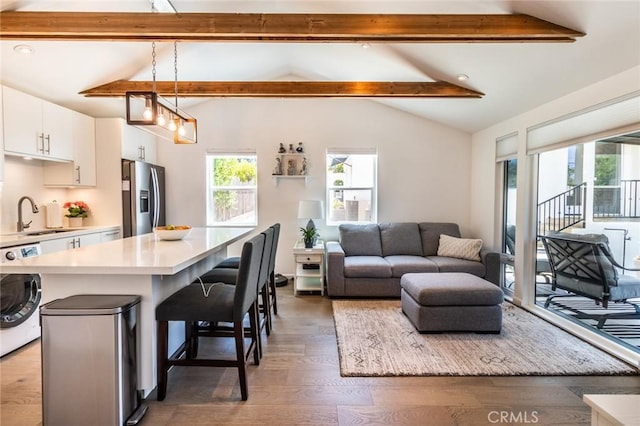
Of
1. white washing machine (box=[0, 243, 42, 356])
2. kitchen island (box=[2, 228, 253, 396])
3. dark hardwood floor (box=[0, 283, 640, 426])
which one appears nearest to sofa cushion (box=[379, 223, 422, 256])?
dark hardwood floor (box=[0, 283, 640, 426])

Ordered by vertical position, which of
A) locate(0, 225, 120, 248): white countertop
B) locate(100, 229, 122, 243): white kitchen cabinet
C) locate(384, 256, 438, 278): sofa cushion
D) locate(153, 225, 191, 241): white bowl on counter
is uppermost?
locate(153, 225, 191, 241): white bowl on counter

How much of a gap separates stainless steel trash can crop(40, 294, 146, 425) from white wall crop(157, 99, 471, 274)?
10.9 ft

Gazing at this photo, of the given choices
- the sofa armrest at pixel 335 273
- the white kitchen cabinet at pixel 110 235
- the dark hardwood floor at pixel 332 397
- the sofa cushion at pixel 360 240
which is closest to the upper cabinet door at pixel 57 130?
the white kitchen cabinet at pixel 110 235

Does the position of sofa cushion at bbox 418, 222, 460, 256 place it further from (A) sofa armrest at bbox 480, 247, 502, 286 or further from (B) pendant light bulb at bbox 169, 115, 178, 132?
(B) pendant light bulb at bbox 169, 115, 178, 132

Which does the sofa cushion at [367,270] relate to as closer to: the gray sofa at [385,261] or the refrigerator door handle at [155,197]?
the gray sofa at [385,261]

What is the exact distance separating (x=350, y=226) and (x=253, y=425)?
320 centimetres

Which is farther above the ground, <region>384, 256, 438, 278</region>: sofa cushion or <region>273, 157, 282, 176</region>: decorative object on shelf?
<region>273, 157, 282, 176</region>: decorative object on shelf

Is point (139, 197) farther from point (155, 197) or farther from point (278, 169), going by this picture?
point (278, 169)

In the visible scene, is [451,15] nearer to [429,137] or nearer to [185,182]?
[429,137]

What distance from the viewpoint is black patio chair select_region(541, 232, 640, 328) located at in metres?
2.80

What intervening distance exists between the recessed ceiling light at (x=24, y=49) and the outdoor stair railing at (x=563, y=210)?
5319mm

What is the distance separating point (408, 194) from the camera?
5.04 m

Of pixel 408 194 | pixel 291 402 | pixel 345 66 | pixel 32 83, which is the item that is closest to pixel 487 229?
pixel 408 194

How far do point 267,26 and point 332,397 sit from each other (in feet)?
8.88
